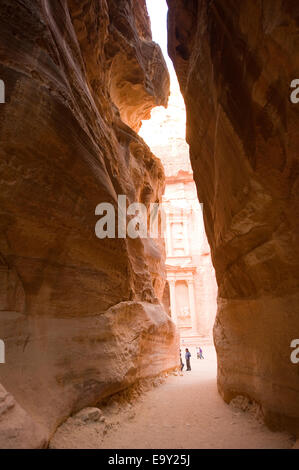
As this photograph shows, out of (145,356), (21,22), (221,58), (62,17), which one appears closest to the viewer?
(21,22)

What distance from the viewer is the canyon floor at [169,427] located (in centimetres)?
424

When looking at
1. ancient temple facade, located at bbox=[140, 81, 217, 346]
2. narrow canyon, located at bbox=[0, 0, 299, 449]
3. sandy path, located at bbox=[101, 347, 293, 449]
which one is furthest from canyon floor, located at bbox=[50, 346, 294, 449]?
ancient temple facade, located at bbox=[140, 81, 217, 346]

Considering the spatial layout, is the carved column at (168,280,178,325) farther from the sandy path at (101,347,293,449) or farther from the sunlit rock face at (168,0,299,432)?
the sunlit rock face at (168,0,299,432)

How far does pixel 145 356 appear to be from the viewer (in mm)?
8422

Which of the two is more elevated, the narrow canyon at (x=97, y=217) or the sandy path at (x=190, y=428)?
the narrow canyon at (x=97, y=217)

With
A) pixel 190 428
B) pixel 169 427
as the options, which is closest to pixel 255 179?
pixel 190 428

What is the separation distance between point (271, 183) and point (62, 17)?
4.95m

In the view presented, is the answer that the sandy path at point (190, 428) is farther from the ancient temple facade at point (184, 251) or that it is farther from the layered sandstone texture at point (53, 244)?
the ancient temple facade at point (184, 251)

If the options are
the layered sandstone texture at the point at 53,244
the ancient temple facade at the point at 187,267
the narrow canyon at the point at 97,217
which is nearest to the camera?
the narrow canyon at the point at 97,217

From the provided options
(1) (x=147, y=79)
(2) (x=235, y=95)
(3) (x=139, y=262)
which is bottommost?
(3) (x=139, y=262)

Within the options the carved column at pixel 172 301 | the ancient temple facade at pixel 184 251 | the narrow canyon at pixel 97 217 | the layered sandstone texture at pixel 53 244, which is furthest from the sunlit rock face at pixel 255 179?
the carved column at pixel 172 301

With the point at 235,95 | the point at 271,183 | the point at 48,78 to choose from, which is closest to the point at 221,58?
the point at 235,95
